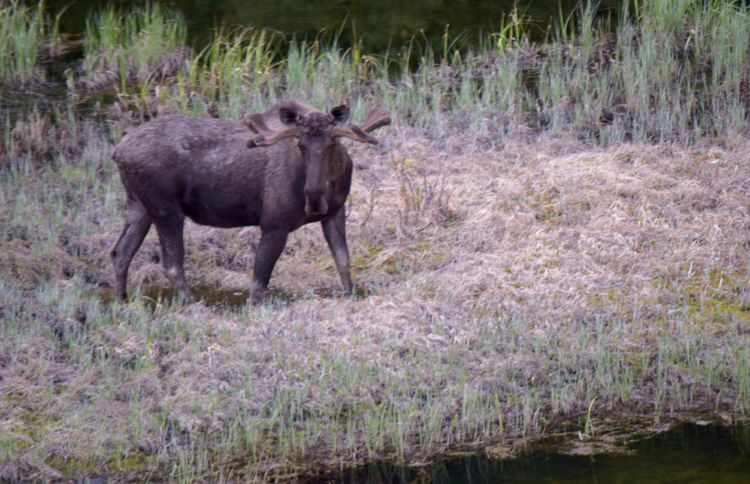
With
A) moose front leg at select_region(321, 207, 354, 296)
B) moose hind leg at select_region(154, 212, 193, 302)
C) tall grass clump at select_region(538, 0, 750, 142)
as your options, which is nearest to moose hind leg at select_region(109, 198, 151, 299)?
moose hind leg at select_region(154, 212, 193, 302)

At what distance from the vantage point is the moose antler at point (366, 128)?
31.2ft

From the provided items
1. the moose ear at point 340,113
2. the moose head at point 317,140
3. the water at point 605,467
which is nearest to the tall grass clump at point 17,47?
the moose head at point 317,140

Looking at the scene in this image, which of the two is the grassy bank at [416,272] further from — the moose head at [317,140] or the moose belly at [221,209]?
the moose head at [317,140]

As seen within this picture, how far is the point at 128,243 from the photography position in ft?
34.4

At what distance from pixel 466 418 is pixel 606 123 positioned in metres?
6.04

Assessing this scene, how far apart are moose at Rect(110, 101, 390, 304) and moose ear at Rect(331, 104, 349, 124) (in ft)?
0.67

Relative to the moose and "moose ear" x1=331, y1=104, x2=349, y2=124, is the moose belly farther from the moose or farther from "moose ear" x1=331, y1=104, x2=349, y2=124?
"moose ear" x1=331, y1=104, x2=349, y2=124

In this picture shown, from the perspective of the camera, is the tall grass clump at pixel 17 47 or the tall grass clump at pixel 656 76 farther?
the tall grass clump at pixel 17 47

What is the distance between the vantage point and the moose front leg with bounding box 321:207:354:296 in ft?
33.3

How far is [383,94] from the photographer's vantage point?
1398cm

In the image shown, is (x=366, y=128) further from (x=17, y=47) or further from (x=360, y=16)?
(x=360, y=16)

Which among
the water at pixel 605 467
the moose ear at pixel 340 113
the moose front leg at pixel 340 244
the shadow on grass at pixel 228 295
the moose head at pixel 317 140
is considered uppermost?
the moose ear at pixel 340 113

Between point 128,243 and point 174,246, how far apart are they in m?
0.49

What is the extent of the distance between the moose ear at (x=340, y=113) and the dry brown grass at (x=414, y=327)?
1341mm
